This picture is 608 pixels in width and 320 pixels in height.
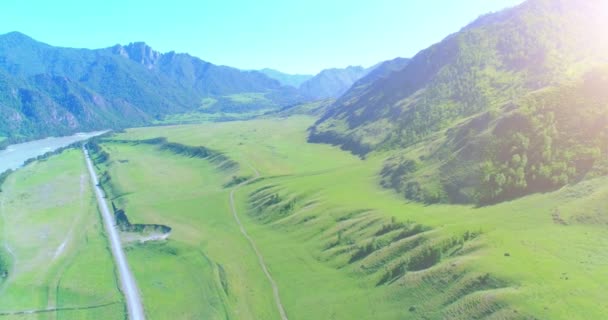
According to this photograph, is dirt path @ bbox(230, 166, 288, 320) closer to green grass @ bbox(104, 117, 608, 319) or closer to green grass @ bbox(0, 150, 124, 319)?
green grass @ bbox(104, 117, 608, 319)

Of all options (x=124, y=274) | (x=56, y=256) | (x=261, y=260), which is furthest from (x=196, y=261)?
(x=56, y=256)

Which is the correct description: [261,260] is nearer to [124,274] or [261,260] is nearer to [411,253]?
[124,274]

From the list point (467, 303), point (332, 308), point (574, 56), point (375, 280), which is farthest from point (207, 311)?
point (574, 56)

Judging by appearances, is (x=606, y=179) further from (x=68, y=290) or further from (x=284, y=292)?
(x=68, y=290)

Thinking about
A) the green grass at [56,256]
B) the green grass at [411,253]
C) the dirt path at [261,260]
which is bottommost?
the green grass at [56,256]

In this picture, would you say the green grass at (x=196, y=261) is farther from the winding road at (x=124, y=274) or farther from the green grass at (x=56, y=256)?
the green grass at (x=56, y=256)

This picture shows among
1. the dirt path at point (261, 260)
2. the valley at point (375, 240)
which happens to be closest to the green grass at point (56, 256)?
the valley at point (375, 240)

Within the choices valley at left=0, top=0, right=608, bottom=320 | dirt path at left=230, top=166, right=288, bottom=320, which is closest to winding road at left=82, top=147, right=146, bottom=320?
valley at left=0, top=0, right=608, bottom=320
